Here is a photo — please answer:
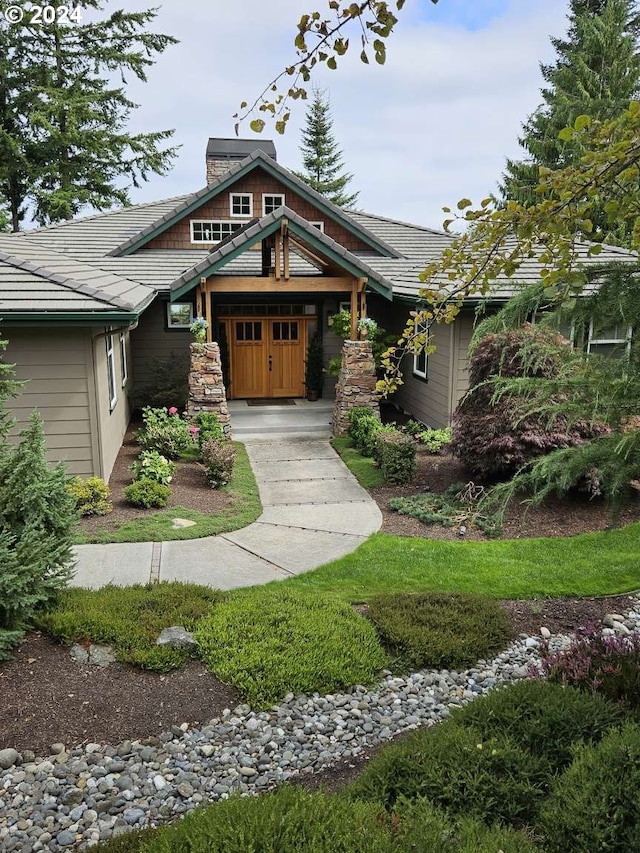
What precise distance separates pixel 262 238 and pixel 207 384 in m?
3.18

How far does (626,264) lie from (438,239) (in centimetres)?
1700

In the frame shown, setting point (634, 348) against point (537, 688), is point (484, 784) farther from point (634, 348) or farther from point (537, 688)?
point (634, 348)

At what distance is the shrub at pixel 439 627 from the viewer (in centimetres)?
569

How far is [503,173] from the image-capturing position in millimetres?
29656

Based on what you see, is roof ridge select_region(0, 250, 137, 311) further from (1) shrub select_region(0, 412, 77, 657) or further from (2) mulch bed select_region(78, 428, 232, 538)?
(1) shrub select_region(0, 412, 77, 657)

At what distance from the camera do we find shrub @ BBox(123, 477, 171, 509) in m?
9.77

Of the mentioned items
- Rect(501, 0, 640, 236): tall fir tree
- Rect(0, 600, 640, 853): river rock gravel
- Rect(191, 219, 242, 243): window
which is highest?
Rect(501, 0, 640, 236): tall fir tree

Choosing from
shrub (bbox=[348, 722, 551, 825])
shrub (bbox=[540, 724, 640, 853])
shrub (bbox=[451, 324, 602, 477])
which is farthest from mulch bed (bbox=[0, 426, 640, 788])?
shrub (bbox=[451, 324, 602, 477])

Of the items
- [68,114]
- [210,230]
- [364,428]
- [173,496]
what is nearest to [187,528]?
[173,496]

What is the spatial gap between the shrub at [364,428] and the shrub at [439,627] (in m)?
6.14

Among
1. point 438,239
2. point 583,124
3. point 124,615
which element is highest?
point 438,239

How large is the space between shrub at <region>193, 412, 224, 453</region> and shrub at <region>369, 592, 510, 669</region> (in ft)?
23.6

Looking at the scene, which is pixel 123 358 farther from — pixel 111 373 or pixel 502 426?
pixel 502 426

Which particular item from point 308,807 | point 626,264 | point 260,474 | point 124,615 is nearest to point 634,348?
point 626,264
